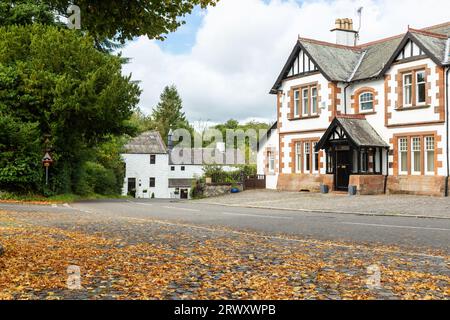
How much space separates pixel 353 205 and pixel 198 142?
7795 centimetres

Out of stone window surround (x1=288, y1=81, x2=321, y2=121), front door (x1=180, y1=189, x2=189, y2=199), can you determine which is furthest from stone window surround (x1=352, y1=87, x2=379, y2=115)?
front door (x1=180, y1=189, x2=189, y2=199)

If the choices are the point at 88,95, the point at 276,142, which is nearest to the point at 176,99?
the point at 276,142

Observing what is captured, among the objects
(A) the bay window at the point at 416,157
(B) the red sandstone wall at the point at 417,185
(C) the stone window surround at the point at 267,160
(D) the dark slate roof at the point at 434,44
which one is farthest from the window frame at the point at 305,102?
(D) the dark slate roof at the point at 434,44

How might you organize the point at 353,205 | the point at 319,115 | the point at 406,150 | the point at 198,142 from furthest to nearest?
1. the point at 198,142
2. the point at 319,115
3. the point at 406,150
4. the point at 353,205

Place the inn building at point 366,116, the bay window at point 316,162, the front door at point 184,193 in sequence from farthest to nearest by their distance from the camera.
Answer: the front door at point 184,193 → the bay window at point 316,162 → the inn building at point 366,116

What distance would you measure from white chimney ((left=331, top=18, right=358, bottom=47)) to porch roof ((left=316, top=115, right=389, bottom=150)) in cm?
1048

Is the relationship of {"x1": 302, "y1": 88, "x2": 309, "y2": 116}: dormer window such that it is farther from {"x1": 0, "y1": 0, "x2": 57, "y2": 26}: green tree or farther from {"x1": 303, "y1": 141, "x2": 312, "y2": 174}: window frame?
{"x1": 0, "y1": 0, "x2": 57, "y2": 26}: green tree

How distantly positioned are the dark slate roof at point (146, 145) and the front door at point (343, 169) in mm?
47499

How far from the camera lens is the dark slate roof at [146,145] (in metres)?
78.9

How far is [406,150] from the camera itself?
32.0m

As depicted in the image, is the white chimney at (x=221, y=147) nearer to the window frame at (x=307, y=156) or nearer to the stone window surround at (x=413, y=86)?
the window frame at (x=307, y=156)

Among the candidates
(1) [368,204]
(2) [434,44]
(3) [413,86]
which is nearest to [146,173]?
(3) [413,86]

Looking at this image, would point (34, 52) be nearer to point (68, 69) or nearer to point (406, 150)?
point (68, 69)
